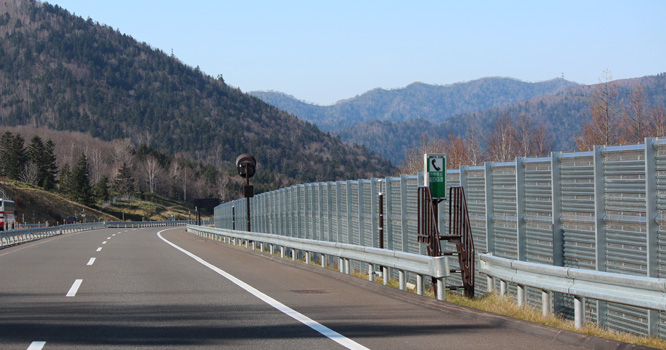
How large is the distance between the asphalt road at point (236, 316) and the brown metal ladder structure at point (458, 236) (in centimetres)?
106

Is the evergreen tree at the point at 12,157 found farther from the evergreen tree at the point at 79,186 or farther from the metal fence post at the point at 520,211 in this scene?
the metal fence post at the point at 520,211

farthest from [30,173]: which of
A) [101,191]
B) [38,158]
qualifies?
[101,191]

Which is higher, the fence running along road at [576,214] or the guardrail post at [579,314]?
the fence running along road at [576,214]

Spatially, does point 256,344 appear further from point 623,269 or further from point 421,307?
point 623,269

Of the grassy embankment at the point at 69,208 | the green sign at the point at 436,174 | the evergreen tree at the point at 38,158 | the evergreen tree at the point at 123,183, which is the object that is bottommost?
the grassy embankment at the point at 69,208

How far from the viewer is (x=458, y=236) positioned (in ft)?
41.8

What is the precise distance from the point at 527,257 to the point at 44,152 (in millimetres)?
155649

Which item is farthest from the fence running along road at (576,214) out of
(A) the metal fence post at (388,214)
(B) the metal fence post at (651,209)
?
(A) the metal fence post at (388,214)

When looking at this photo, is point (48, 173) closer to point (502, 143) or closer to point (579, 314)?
point (502, 143)

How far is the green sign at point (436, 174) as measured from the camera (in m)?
13.2

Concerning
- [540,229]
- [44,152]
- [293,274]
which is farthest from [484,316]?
[44,152]

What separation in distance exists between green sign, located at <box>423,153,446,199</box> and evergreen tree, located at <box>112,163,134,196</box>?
161 meters

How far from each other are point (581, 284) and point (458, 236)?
412 cm

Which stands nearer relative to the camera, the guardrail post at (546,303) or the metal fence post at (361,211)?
the guardrail post at (546,303)
